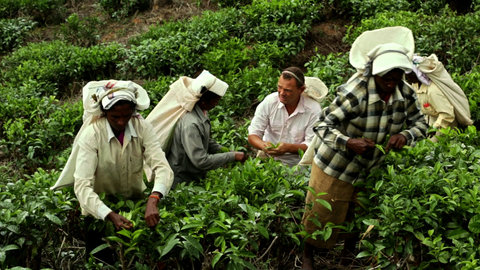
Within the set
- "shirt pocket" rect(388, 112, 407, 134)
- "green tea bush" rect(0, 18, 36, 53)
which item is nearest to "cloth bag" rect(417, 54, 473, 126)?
"shirt pocket" rect(388, 112, 407, 134)

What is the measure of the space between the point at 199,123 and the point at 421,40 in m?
4.61

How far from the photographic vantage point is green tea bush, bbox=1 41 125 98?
8.77m

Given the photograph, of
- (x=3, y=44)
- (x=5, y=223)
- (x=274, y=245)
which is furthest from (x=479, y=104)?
(x=3, y=44)

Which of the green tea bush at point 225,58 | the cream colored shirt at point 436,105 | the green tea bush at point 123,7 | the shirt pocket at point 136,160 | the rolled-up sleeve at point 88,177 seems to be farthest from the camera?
the green tea bush at point 123,7

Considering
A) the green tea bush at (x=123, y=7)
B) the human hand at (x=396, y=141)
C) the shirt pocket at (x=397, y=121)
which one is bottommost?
the green tea bush at (x=123, y=7)

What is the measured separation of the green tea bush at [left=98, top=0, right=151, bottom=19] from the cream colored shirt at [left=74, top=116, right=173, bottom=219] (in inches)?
336

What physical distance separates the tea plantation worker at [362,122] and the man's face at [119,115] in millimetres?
1210

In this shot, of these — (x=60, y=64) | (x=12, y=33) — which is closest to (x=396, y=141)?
(x=60, y=64)

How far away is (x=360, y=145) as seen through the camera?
3381mm

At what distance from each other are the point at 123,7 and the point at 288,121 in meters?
7.97

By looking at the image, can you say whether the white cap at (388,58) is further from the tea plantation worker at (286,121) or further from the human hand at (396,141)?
the tea plantation worker at (286,121)

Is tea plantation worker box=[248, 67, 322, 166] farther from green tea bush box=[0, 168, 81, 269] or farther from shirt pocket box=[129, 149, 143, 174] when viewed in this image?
green tea bush box=[0, 168, 81, 269]

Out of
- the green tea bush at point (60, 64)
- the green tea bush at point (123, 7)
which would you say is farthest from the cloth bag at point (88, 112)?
the green tea bush at point (123, 7)

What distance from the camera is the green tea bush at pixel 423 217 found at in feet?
10.1
